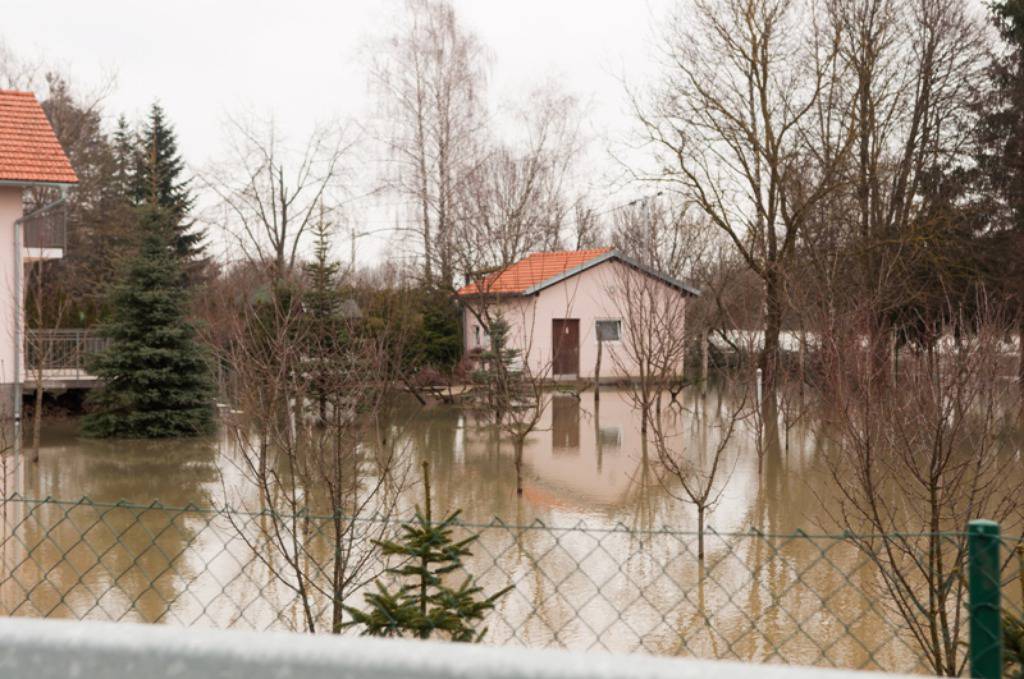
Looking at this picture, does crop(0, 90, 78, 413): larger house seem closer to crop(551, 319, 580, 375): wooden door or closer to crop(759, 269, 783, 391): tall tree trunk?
crop(759, 269, 783, 391): tall tree trunk

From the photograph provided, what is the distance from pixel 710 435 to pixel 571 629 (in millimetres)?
12247

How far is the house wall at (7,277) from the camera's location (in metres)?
19.7

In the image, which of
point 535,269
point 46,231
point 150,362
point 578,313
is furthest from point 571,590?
point 535,269

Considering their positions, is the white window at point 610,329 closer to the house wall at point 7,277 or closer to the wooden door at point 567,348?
the wooden door at point 567,348

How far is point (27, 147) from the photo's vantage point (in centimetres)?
1983

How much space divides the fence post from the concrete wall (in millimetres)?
686


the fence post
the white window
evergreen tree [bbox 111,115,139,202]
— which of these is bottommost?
the fence post

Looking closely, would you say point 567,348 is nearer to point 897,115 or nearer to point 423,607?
point 897,115

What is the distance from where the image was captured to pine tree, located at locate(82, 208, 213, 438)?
64.4 feet

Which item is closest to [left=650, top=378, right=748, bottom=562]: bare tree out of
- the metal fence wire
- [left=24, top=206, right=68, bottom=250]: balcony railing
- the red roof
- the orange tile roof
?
the metal fence wire

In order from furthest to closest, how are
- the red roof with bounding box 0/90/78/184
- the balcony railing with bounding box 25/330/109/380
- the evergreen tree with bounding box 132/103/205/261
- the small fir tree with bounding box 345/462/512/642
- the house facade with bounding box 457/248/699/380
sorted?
1. the evergreen tree with bounding box 132/103/205/261
2. the house facade with bounding box 457/248/699/380
3. the balcony railing with bounding box 25/330/109/380
4. the red roof with bounding box 0/90/78/184
5. the small fir tree with bounding box 345/462/512/642

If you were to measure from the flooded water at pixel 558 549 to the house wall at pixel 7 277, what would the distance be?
1490 millimetres

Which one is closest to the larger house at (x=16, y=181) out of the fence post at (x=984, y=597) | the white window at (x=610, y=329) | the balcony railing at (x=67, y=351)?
the balcony railing at (x=67, y=351)

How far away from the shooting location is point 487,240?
27.4 metres
